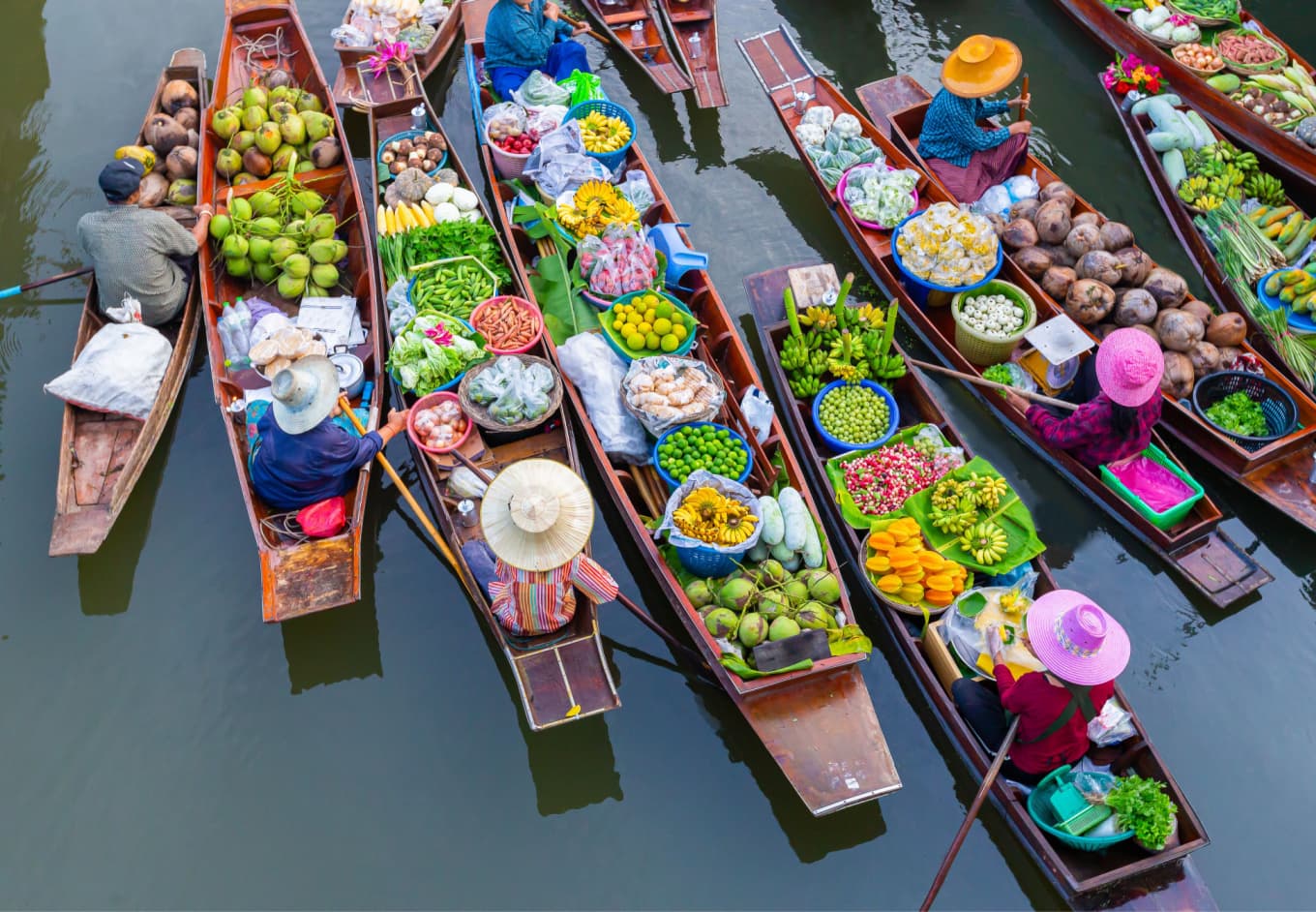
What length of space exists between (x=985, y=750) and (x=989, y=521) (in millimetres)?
1532

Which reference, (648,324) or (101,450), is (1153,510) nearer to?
(648,324)

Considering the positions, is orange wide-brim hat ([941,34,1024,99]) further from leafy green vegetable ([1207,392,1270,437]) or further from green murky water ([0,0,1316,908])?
leafy green vegetable ([1207,392,1270,437])

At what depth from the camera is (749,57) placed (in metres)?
9.12

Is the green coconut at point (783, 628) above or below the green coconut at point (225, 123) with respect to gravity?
below

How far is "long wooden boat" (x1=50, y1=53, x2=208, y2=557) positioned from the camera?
250 inches

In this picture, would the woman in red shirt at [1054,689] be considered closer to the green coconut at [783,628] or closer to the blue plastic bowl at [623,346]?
the green coconut at [783,628]

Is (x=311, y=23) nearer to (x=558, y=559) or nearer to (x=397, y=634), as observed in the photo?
(x=397, y=634)

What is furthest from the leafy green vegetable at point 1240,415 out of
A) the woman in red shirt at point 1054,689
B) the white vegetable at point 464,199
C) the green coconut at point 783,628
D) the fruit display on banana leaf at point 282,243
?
the fruit display on banana leaf at point 282,243

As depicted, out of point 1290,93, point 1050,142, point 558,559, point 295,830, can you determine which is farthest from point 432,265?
point 1290,93

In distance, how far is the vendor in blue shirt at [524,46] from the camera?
27.9 ft

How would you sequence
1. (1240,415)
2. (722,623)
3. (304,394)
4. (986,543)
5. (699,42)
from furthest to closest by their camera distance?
1. (699,42)
2. (1240,415)
3. (986,543)
4. (722,623)
5. (304,394)

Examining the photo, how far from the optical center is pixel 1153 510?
6.41 m

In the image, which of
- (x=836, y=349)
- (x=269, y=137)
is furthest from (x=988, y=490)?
(x=269, y=137)

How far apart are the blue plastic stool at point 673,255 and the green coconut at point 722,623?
2.96m
